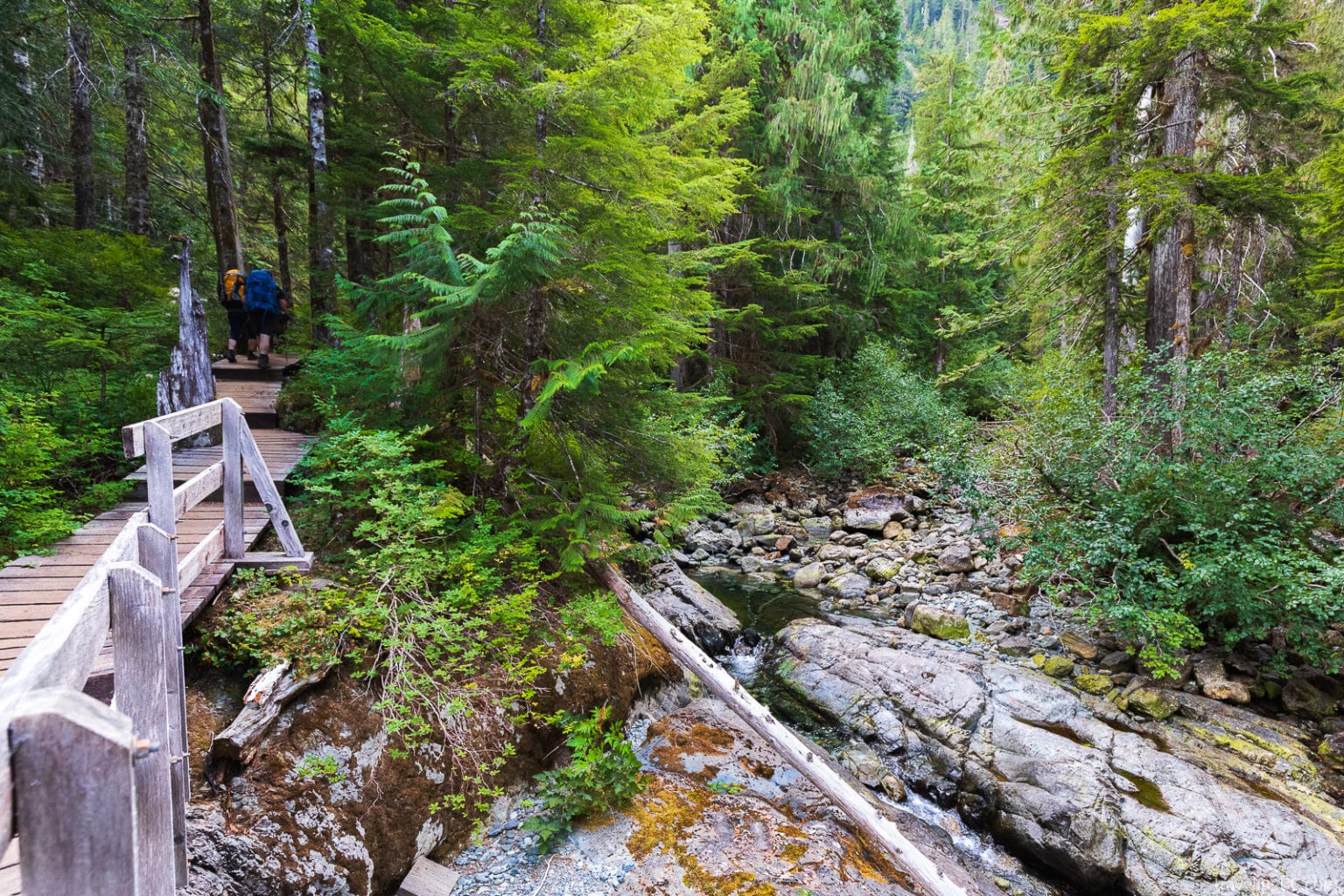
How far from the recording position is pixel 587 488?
241 inches

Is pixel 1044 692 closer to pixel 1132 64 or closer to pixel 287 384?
pixel 1132 64

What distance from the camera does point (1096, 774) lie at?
17.8ft

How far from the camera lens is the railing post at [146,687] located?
1.66m

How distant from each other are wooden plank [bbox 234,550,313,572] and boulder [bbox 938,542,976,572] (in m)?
10.5

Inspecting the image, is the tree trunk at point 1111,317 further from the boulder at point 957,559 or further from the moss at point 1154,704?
the moss at point 1154,704

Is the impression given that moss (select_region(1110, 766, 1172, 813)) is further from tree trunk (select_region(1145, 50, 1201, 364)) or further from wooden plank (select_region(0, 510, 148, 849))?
wooden plank (select_region(0, 510, 148, 849))

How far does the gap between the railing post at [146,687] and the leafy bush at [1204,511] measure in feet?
27.7

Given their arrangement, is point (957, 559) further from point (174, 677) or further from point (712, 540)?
point (174, 677)

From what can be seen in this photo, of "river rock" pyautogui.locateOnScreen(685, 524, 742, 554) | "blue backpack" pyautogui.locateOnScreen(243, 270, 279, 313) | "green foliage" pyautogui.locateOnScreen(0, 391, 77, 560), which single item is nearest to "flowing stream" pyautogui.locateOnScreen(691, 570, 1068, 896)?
"river rock" pyautogui.locateOnScreen(685, 524, 742, 554)

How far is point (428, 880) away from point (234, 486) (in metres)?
3.31

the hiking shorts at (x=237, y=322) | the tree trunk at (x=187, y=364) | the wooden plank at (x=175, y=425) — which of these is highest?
the hiking shorts at (x=237, y=322)

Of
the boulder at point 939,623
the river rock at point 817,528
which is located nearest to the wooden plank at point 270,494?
the boulder at point 939,623

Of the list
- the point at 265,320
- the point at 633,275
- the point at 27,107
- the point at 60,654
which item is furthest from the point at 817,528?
the point at 27,107

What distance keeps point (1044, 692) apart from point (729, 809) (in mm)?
4222
